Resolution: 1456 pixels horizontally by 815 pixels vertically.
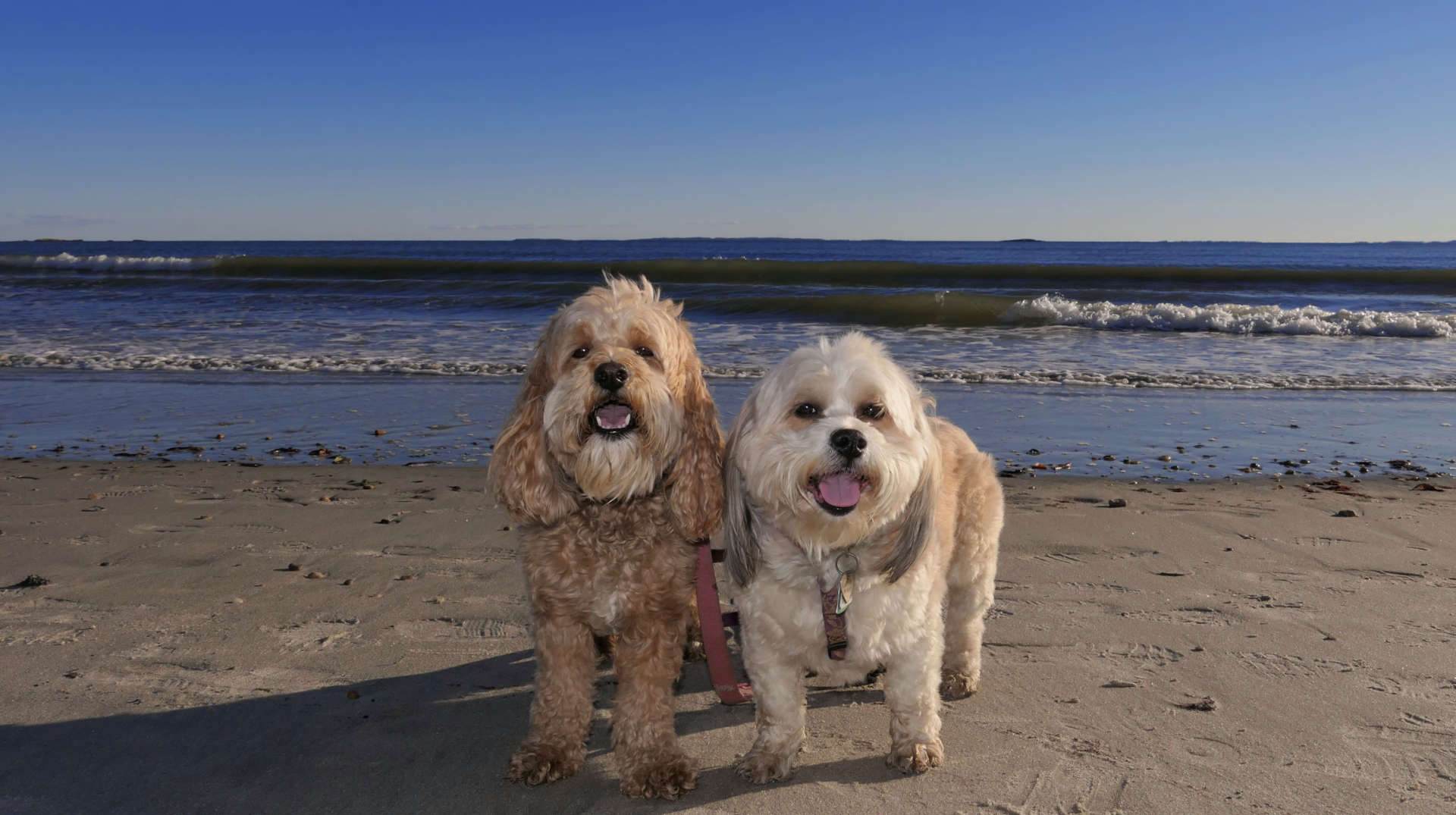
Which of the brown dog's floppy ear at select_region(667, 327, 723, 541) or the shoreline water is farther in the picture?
the shoreline water

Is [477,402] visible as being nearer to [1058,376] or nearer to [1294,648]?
[1058,376]

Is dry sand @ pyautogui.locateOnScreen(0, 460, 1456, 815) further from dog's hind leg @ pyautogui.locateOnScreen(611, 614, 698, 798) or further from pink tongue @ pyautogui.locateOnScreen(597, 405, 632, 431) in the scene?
pink tongue @ pyautogui.locateOnScreen(597, 405, 632, 431)

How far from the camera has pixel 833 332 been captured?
20.9 meters

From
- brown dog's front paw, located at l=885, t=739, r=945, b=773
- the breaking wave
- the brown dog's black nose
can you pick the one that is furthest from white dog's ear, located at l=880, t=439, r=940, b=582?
the breaking wave

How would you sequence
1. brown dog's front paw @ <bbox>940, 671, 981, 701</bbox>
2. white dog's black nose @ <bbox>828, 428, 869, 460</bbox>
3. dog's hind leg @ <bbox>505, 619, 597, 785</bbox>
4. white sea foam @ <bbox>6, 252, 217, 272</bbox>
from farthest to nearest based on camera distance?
1. white sea foam @ <bbox>6, 252, 217, 272</bbox>
2. brown dog's front paw @ <bbox>940, 671, 981, 701</bbox>
3. dog's hind leg @ <bbox>505, 619, 597, 785</bbox>
4. white dog's black nose @ <bbox>828, 428, 869, 460</bbox>

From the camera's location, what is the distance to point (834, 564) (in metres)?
3.35

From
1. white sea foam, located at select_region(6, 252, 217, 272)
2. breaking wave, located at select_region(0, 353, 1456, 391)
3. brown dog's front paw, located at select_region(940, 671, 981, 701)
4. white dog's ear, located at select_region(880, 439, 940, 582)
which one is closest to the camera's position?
white dog's ear, located at select_region(880, 439, 940, 582)

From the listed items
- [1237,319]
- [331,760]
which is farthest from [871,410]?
[1237,319]

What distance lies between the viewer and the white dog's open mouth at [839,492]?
10.4 ft

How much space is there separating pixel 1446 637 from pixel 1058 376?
8.51 meters

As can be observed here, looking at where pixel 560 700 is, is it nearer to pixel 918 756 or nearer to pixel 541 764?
pixel 541 764

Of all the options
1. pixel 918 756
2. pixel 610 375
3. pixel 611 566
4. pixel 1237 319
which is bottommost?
pixel 918 756

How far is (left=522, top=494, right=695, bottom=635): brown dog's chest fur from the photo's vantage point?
347 cm

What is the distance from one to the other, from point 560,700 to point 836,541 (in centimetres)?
119
